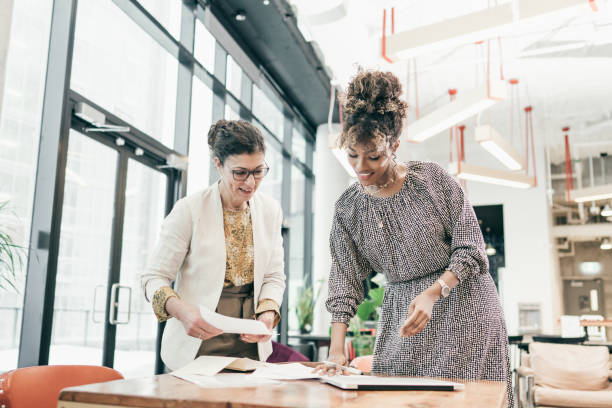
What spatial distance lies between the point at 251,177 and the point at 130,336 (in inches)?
107

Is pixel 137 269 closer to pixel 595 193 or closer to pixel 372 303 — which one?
pixel 372 303

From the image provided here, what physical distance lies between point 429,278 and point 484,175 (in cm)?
511

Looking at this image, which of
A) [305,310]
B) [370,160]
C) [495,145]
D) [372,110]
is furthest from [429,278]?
[305,310]

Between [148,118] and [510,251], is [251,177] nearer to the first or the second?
[148,118]

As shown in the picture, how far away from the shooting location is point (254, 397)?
915 millimetres

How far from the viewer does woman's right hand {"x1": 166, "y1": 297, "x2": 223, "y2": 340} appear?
55.4 inches

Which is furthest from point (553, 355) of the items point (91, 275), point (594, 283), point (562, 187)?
point (594, 283)

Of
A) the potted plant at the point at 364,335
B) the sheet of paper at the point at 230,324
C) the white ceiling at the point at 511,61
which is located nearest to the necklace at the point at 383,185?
the sheet of paper at the point at 230,324

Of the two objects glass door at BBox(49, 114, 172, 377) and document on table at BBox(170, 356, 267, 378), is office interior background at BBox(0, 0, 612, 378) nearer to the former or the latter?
glass door at BBox(49, 114, 172, 377)

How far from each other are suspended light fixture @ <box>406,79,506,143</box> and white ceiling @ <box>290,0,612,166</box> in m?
0.70

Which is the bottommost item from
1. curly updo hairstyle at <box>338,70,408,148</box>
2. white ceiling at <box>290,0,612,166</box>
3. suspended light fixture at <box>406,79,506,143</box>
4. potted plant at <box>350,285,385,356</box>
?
potted plant at <box>350,285,385,356</box>

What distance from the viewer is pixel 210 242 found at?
66.9 inches

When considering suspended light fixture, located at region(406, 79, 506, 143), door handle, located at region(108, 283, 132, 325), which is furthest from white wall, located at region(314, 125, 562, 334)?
door handle, located at region(108, 283, 132, 325)

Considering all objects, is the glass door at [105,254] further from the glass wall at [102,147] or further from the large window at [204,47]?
the large window at [204,47]
